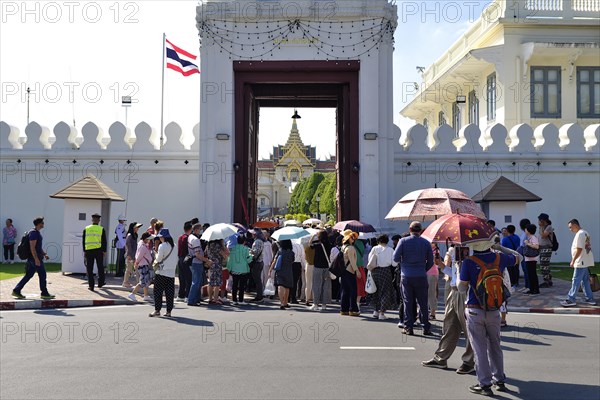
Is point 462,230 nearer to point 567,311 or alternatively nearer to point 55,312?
point 567,311

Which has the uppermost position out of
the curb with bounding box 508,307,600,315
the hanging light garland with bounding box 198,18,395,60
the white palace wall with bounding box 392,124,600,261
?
the hanging light garland with bounding box 198,18,395,60

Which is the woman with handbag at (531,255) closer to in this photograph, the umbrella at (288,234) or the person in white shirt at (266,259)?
the umbrella at (288,234)

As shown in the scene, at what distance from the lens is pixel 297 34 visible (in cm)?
1972

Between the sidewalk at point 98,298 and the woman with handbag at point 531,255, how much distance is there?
0.78 ft

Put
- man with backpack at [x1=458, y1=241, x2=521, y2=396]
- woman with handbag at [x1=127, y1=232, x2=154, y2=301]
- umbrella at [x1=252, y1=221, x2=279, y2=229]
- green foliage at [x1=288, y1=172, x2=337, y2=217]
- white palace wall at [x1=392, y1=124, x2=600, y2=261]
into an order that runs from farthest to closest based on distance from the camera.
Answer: green foliage at [x1=288, y1=172, x2=337, y2=217], white palace wall at [x1=392, y1=124, x2=600, y2=261], umbrella at [x1=252, y1=221, x2=279, y2=229], woman with handbag at [x1=127, y1=232, x2=154, y2=301], man with backpack at [x1=458, y1=241, x2=521, y2=396]

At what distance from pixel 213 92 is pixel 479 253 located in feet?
45.1

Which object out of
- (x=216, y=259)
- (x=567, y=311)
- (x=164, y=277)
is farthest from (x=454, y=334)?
(x=216, y=259)

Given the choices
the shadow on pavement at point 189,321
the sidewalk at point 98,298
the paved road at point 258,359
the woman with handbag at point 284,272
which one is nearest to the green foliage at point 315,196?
the sidewalk at point 98,298

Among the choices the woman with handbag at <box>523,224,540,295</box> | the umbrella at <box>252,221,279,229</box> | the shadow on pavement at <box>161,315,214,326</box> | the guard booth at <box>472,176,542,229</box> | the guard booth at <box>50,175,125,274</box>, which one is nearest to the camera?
the shadow on pavement at <box>161,315,214,326</box>

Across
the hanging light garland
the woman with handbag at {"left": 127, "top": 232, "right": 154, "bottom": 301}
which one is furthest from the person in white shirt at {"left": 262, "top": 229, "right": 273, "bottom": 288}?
the hanging light garland

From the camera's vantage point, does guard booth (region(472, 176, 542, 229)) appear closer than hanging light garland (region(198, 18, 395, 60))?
Yes

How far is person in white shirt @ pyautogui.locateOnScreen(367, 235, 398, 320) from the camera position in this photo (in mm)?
11797

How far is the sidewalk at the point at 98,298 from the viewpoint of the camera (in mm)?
13188

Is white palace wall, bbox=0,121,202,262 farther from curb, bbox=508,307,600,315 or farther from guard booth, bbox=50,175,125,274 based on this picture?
curb, bbox=508,307,600,315
